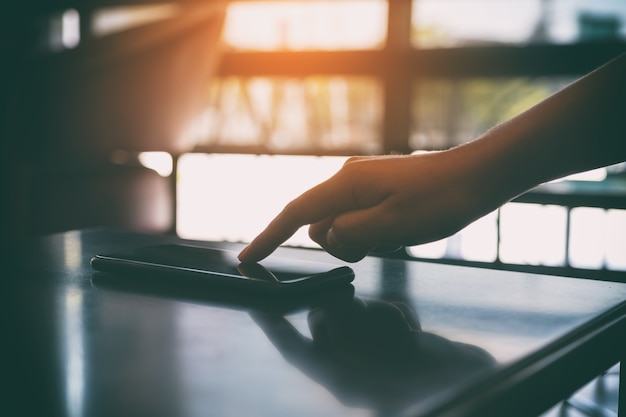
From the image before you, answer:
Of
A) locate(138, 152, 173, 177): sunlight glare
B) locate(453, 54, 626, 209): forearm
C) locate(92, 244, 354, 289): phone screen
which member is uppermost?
locate(453, 54, 626, 209): forearm

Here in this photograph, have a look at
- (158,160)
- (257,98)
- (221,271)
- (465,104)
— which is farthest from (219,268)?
(158,160)

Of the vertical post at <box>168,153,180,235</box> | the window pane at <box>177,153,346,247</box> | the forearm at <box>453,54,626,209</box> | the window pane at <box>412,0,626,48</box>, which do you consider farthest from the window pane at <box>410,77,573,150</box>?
the forearm at <box>453,54,626,209</box>

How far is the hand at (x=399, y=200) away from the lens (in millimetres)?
464

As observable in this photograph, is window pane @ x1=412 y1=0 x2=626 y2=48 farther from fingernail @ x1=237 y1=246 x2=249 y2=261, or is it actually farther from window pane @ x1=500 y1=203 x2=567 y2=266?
fingernail @ x1=237 y1=246 x2=249 y2=261

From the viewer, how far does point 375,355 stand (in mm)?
335

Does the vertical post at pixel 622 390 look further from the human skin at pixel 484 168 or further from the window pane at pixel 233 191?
the window pane at pixel 233 191

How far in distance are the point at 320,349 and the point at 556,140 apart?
240 millimetres

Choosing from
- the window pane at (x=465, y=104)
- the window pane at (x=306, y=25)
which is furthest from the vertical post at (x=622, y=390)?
the window pane at (x=306, y=25)

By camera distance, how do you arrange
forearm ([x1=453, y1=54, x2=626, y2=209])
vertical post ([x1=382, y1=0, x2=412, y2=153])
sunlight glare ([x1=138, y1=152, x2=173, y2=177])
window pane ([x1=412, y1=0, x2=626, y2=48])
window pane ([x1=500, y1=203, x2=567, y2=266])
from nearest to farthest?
forearm ([x1=453, y1=54, x2=626, y2=209]) < window pane ([x1=500, y1=203, x2=567, y2=266]) < window pane ([x1=412, y1=0, x2=626, y2=48]) < vertical post ([x1=382, y1=0, x2=412, y2=153]) < sunlight glare ([x1=138, y1=152, x2=173, y2=177])

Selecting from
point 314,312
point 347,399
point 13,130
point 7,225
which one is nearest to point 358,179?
point 314,312

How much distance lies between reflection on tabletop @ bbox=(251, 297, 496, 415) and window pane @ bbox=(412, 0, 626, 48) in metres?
2.00

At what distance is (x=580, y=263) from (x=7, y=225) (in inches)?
70.6

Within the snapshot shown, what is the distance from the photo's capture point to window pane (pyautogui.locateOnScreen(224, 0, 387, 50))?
8.04 feet

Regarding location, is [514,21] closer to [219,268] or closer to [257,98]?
[257,98]
